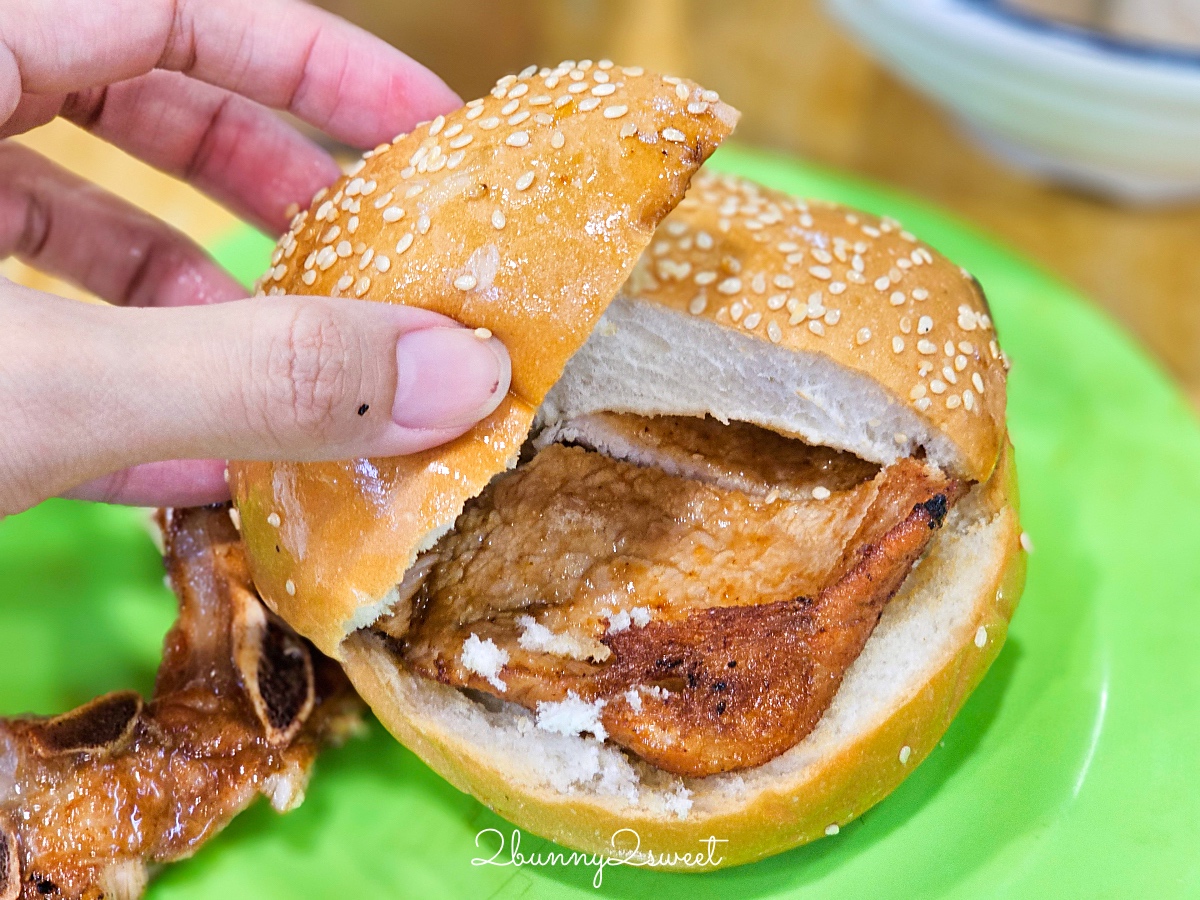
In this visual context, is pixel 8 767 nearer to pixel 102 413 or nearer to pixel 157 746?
pixel 157 746

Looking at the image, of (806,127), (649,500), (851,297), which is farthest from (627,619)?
(806,127)

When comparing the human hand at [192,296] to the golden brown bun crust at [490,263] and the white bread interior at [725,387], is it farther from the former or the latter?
the white bread interior at [725,387]

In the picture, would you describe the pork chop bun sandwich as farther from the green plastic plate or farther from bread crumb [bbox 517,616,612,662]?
the green plastic plate

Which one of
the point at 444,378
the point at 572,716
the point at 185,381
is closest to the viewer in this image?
the point at 185,381

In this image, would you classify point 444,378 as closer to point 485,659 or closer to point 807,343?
point 485,659

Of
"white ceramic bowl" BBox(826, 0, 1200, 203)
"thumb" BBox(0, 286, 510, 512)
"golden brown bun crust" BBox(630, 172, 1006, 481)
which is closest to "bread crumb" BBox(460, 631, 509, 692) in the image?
"thumb" BBox(0, 286, 510, 512)

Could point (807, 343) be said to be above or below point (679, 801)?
above
